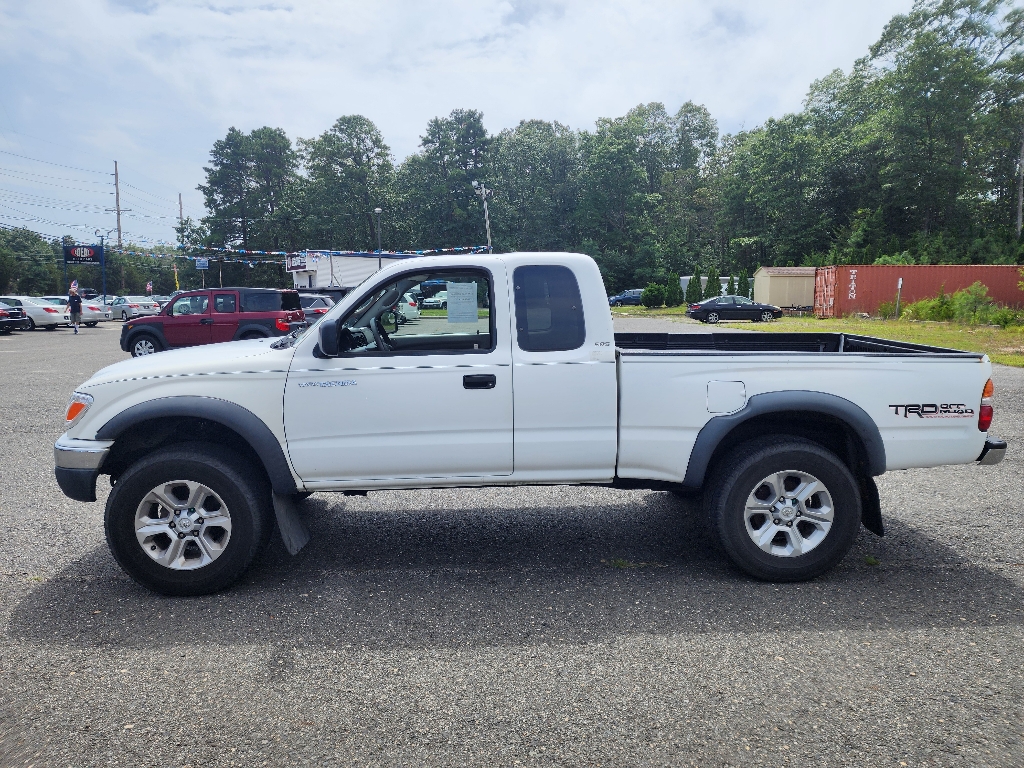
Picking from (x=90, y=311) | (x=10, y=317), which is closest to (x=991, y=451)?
(x=10, y=317)

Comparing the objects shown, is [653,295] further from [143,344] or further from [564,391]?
[564,391]

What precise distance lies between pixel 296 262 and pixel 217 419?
128 feet

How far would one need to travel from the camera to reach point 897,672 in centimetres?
312

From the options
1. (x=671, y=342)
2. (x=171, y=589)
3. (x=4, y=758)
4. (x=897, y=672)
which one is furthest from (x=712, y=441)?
(x=4, y=758)

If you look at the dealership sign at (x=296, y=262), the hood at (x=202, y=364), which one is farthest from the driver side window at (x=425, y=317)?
the dealership sign at (x=296, y=262)

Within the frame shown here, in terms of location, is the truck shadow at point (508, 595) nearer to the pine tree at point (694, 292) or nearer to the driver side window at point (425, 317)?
the driver side window at point (425, 317)

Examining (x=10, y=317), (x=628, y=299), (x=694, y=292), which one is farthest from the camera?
(x=628, y=299)

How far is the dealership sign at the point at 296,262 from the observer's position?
39.6 meters

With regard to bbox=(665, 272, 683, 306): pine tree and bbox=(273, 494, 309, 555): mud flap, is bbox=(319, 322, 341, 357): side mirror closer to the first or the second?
bbox=(273, 494, 309, 555): mud flap

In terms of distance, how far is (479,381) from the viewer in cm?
404

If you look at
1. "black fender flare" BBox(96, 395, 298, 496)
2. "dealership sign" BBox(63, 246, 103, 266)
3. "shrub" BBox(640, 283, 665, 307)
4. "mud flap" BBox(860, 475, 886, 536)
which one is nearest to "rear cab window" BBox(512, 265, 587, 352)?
"black fender flare" BBox(96, 395, 298, 496)

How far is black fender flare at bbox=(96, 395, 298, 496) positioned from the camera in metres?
3.97

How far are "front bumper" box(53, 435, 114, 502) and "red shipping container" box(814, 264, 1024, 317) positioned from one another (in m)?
35.9

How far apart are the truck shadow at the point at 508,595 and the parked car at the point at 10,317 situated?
29490 mm
